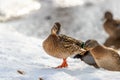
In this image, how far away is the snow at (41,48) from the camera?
22.3 ft

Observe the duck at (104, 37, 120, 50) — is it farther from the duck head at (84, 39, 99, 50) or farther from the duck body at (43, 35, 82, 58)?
the duck body at (43, 35, 82, 58)

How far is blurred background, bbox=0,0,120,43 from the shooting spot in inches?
672

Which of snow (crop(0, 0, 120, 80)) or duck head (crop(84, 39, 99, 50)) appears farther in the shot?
duck head (crop(84, 39, 99, 50))

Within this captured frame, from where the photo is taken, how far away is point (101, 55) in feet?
25.2

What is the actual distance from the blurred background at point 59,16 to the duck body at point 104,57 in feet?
27.0

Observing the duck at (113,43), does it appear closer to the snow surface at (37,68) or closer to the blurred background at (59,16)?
the blurred background at (59,16)

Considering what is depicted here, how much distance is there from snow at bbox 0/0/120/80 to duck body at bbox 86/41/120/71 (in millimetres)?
193

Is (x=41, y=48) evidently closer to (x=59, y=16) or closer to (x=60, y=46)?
(x=60, y=46)

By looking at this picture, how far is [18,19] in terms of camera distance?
62.2 feet

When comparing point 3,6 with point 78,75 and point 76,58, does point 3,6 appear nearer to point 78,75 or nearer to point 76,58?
point 76,58

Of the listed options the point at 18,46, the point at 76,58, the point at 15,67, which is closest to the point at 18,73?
the point at 15,67

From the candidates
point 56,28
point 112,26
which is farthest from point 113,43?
point 56,28

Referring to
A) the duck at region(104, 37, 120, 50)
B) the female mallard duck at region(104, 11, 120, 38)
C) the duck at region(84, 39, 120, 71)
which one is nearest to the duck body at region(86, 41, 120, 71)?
the duck at region(84, 39, 120, 71)

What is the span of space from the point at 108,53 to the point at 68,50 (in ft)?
2.21
